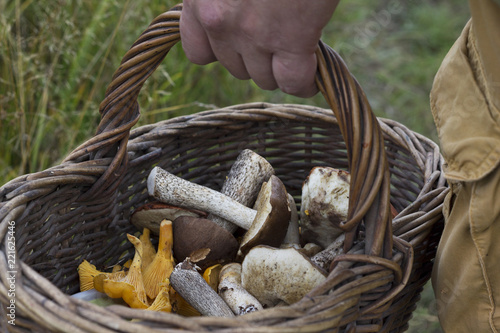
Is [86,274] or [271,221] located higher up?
[271,221]

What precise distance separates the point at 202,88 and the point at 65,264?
4.90 ft

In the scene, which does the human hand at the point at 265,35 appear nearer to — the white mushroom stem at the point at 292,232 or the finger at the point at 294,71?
the finger at the point at 294,71

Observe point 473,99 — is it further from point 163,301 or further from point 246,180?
point 163,301

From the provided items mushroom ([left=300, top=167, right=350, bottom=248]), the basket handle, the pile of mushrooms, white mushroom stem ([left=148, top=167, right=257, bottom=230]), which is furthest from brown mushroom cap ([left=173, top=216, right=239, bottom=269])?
the basket handle

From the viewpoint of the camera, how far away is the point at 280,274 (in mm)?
1117

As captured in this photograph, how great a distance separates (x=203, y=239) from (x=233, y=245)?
0.29 feet

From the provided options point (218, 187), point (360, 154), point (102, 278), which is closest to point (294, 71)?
point (360, 154)

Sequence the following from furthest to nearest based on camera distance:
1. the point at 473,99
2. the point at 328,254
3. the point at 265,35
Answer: the point at 328,254, the point at 473,99, the point at 265,35

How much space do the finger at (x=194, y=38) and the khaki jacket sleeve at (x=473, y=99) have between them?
0.52 meters

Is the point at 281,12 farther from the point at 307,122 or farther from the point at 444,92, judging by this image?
the point at 307,122

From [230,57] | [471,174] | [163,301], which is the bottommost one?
[163,301]

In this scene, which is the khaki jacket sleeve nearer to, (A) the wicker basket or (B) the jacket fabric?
(B) the jacket fabric

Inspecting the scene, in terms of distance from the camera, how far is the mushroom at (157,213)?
1.45m

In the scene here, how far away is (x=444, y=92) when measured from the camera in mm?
1111
